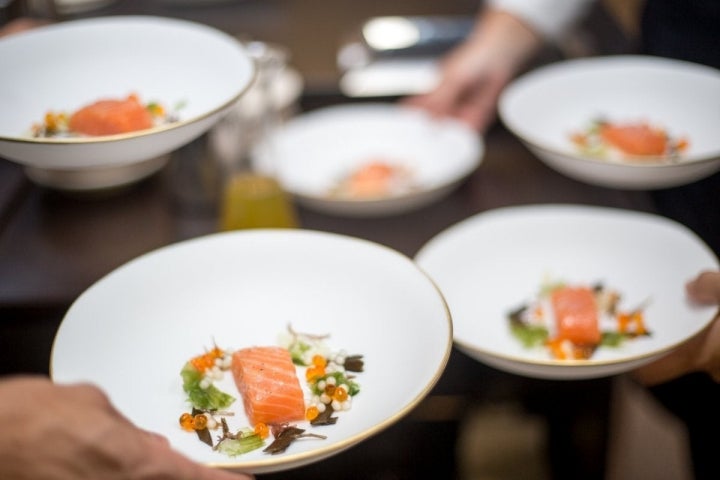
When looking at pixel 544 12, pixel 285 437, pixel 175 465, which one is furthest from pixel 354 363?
pixel 544 12

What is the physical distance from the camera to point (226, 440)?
36.9 inches

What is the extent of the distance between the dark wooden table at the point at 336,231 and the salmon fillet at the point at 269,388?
40 centimetres

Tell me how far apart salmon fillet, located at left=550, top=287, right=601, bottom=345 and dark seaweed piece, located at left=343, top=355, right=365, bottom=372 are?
1.21 feet

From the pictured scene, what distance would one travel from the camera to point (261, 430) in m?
0.95

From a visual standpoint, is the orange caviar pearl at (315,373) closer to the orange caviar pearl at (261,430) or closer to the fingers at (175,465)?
the orange caviar pearl at (261,430)

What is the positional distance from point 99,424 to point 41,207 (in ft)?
2.81

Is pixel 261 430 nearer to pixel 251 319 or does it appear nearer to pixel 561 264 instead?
pixel 251 319

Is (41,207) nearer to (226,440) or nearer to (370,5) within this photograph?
(226,440)

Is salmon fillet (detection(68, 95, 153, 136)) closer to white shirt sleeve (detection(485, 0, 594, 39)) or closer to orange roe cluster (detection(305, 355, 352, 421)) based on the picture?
orange roe cluster (detection(305, 355, 352, 421))

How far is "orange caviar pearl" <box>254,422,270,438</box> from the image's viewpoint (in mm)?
946

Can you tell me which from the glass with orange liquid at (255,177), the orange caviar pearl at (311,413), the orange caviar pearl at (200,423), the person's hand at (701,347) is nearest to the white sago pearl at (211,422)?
the orange caviar pearl at (200,423)

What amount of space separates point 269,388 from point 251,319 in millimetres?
185

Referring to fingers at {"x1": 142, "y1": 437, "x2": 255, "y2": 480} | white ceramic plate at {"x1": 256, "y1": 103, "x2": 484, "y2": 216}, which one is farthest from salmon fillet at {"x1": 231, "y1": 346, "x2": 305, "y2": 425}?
white ceramic plate at {"x1": 256, "y1": 103, "x2": 484, "y2": 216}

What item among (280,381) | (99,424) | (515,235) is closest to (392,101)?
(515,235)
